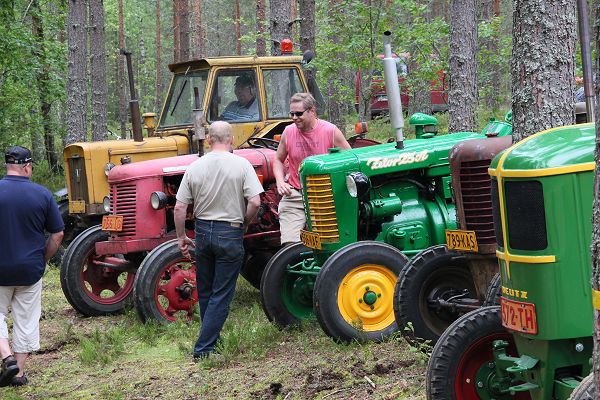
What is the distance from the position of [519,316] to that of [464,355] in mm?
515

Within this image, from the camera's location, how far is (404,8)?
57.2 ft

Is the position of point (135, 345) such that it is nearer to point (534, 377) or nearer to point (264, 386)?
point (264, 386)

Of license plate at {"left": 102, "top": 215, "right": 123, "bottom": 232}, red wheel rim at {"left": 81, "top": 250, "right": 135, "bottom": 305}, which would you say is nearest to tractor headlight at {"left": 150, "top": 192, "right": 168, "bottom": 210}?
license plate at {"left": 102, "top": 215, "right": 123, "bottom": 232}

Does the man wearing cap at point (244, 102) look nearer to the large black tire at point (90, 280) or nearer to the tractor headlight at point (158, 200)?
the tractor headlight at point (158, 200)

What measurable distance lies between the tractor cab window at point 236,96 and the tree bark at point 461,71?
3.05 metres

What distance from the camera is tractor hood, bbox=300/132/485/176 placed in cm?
759

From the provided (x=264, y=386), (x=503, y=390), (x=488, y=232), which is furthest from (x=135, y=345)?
(x=503, y=390)

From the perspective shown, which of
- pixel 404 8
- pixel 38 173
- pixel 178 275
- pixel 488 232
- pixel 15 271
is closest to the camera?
pixel 488 232

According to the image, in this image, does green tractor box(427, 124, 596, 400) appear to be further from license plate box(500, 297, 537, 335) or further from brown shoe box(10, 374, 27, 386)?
brown shoe box(10, 374, 27, 386)

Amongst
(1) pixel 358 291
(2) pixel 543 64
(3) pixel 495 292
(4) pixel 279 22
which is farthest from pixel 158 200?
(4) pixel 279 22

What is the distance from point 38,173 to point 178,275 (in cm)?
1556

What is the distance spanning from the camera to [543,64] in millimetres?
6254

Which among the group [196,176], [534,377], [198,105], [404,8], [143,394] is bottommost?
[143,394]

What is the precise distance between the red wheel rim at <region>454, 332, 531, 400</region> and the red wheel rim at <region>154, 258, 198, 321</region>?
4.50m
